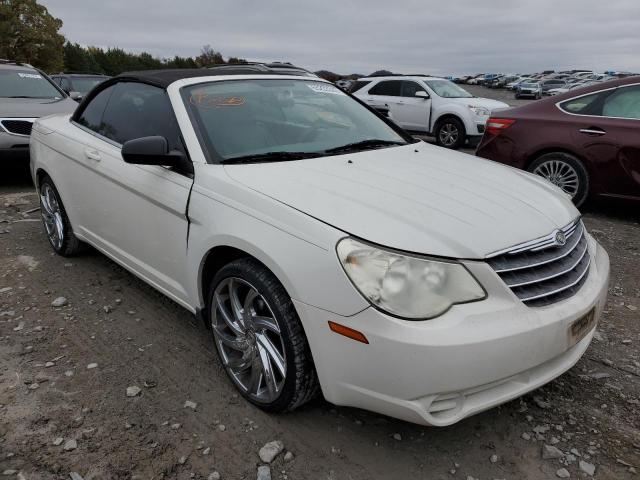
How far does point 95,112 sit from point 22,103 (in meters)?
4.25

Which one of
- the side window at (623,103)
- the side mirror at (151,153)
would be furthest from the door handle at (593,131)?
the side mirror at (151,153)

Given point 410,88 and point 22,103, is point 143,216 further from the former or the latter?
point 410,88

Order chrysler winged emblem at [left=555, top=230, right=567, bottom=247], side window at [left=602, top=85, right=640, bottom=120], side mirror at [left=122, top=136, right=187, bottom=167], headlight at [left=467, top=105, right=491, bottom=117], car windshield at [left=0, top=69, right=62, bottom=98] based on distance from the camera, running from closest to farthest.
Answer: chrysler winged emblem at [left=555, top=230, right=567, bottom=247] < side mirror at [left=122, top=136, right=187, bottom=167] < side window at [left=602, top=85, right=640, bottom=120] < car windshield at [left=0, top=69, right=62, bottom=98] < headlight at [left=467, top=105, right=491, bottom=117]

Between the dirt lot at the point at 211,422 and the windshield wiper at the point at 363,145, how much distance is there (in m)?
1.38

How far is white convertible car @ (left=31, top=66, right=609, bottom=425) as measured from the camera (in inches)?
75.4

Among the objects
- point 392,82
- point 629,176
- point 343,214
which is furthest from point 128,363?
point 392,82

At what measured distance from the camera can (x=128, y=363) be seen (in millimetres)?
2898

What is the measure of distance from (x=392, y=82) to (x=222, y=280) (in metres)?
10.7

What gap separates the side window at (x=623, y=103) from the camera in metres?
5.25

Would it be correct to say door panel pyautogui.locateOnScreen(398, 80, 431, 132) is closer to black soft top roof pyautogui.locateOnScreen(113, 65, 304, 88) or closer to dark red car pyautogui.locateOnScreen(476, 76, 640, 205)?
dark red car pyautogui.locateOnScreen(476, 76, 640, 205)

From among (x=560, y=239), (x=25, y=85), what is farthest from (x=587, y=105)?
(x=25, y=85)

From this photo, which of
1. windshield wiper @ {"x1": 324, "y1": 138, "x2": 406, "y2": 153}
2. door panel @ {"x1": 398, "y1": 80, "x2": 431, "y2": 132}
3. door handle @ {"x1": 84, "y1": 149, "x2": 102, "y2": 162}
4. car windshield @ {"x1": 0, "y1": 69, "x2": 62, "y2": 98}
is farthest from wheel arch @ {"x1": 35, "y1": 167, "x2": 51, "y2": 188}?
door panel @ {"x1": 398, "y1": 80, "x2": 431, "y2": 132}

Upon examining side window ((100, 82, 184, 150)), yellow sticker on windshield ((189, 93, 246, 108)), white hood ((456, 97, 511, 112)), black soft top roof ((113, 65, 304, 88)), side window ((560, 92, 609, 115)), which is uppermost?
black soft top roof ((113, 65, 304, 88))

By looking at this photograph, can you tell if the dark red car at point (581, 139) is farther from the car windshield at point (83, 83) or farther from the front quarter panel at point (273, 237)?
Result: the car windshield at point (83, 83)
